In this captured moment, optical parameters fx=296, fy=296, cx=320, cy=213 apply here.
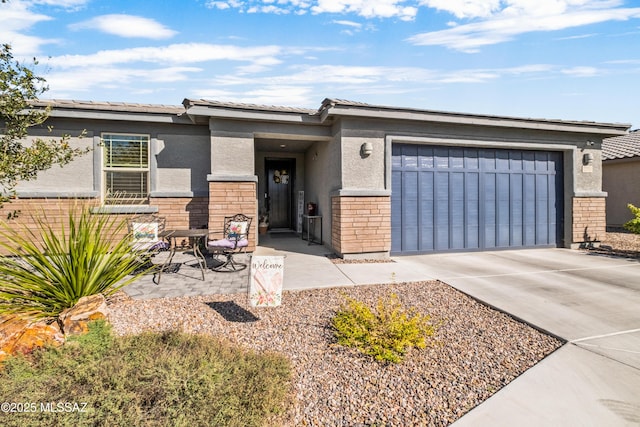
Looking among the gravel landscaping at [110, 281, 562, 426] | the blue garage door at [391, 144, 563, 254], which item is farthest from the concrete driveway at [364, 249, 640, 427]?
the blue garage door at [391, 144, 563, 254]

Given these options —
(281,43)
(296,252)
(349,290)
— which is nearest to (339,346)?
(349,290)

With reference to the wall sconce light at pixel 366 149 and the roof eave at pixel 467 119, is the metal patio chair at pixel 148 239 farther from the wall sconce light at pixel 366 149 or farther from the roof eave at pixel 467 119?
the wall sconce light at pixel 366 149

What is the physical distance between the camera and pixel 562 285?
15.4 ft

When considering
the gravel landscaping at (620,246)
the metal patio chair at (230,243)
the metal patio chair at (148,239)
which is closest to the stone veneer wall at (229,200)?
the metal patio chair at (230,243)

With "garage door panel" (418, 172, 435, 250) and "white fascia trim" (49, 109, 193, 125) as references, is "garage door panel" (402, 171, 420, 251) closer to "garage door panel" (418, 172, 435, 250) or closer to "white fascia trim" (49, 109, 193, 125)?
"garage door panel" (418, 172, 435, 250)

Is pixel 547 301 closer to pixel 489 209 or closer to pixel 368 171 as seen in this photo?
pixel 368 171

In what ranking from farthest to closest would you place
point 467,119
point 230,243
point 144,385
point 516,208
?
point 516,208
point 467,119
point 230,243
point 144,385

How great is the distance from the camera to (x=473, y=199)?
7562 mm

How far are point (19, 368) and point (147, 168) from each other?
592 cm

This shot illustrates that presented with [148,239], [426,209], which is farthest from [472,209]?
[148,239]

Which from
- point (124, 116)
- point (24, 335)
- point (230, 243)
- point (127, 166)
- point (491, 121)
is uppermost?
point (124, 116)

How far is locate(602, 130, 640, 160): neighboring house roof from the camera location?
11.3m

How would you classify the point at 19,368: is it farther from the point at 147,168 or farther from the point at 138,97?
the point at 138,97

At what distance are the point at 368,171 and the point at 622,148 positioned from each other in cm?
1285
